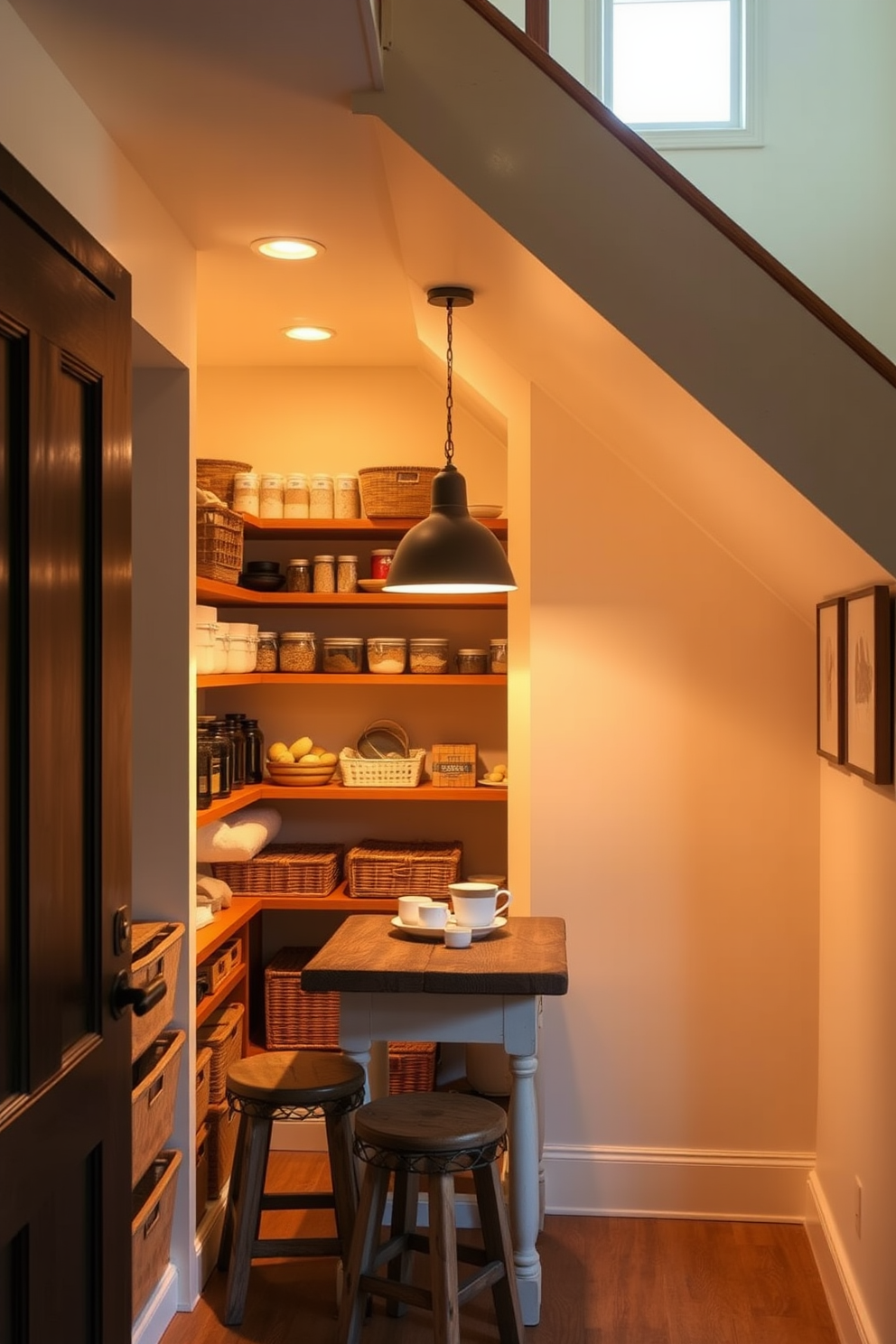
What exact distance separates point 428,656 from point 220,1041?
1.40 m

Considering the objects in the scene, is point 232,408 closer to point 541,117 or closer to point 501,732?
point 501,732

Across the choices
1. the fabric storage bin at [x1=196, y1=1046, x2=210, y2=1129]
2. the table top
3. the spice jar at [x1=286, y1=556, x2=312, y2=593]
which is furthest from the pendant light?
the fabric storage bin at [x1=196, y1=1046, x2=210, y2=1129]

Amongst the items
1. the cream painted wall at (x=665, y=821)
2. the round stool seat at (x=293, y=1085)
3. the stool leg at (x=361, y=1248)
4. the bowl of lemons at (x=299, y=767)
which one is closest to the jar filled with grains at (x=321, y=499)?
the bowl of lemons at (x=299, y=767)

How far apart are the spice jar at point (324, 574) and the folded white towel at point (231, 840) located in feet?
2.65

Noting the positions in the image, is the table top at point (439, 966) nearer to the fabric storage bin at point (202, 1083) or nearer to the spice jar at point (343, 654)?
the fabric storage bin at point (202, 1083)

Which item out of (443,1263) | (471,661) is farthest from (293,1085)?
(471,661)

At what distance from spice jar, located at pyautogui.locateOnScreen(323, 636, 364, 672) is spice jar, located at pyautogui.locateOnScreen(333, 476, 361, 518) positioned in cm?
42

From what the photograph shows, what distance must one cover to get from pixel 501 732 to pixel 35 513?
294 cm

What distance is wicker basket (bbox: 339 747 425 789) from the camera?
13.7 feet

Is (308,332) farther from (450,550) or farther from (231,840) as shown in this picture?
(231,840)

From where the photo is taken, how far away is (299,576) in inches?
167

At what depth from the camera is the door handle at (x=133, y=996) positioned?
197cm

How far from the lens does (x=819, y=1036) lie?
3434 mm

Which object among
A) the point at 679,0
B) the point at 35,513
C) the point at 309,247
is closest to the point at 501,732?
the point at 309,247
